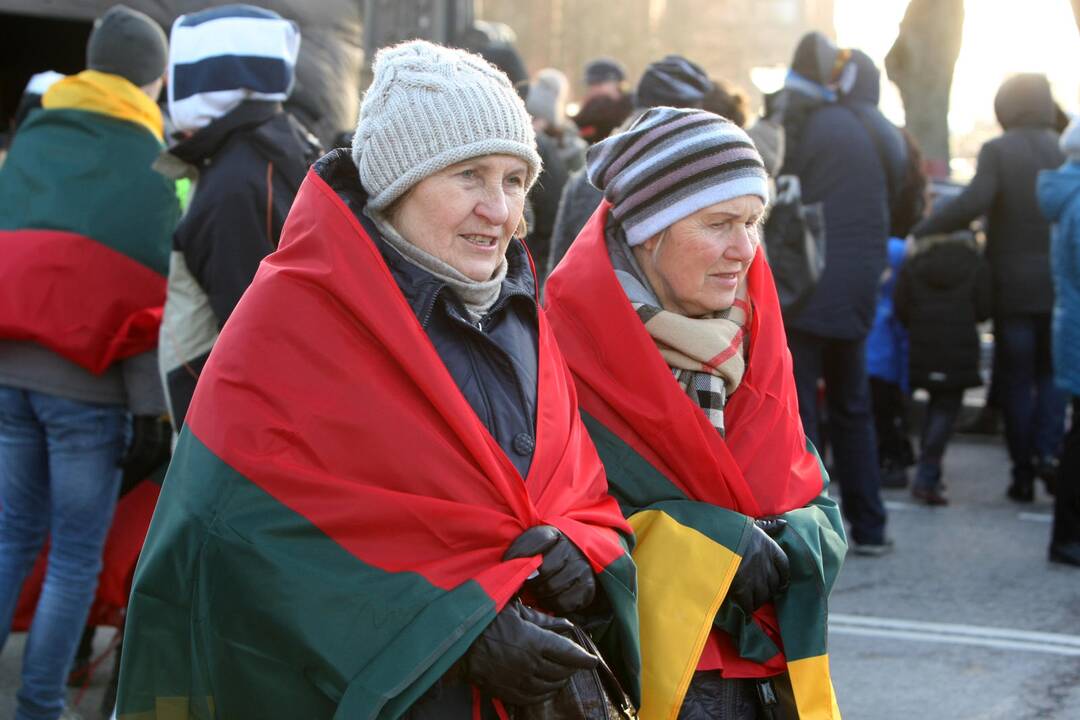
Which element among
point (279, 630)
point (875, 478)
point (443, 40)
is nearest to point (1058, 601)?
point (875, 478)

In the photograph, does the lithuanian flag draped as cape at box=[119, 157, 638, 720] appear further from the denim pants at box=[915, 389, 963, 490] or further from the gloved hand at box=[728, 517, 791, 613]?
the denim pants at box=[915, 389, 963, 490]

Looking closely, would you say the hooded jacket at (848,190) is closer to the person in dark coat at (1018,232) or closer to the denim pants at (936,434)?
the person in dark coat at (1018,232)

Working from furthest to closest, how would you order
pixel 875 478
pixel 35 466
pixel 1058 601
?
A: pixel 875 478 < pixel 1058 601 < pixel 35 466

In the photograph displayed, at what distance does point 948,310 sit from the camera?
8539 mm

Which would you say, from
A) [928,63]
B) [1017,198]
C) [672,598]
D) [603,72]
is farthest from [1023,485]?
[928,63]

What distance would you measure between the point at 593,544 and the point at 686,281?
717 mm

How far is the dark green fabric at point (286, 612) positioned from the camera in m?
2.34

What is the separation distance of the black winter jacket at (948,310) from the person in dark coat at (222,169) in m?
5.17

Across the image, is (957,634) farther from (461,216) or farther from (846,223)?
(461,216)

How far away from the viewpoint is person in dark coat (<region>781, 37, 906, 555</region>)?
261 inches

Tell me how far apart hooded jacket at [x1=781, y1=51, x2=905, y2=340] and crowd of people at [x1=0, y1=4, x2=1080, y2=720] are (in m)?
3.10

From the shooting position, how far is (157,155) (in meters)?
4.56

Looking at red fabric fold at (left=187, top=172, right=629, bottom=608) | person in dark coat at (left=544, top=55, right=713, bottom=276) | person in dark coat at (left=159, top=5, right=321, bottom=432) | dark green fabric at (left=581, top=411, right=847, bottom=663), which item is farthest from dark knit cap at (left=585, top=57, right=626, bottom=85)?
red fabric fold at (left=187, top=172, right=629, bottom=608)

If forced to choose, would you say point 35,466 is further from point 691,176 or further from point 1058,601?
point 1058,601
